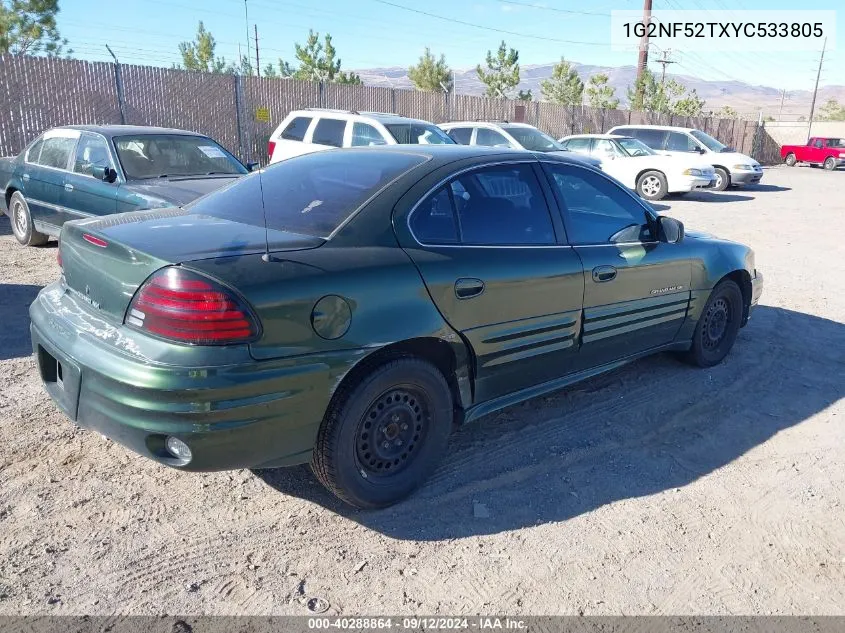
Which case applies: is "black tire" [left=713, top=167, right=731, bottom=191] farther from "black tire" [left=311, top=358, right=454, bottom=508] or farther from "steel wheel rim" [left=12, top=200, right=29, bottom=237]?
"black tire" [left=311, top=358, right=454, bottom=508]

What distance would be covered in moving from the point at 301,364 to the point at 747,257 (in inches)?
157

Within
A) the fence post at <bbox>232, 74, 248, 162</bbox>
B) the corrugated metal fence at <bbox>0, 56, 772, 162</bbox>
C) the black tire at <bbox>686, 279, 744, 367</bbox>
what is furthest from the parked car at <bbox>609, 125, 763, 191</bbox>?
the black tire at <bbox>686, 279, 744, 367</bbox>

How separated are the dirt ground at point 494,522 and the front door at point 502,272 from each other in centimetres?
57

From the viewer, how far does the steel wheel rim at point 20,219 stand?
834 centimetres

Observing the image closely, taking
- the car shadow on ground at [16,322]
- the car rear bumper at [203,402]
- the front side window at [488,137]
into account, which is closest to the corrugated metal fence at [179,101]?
the front side window at [488,137]

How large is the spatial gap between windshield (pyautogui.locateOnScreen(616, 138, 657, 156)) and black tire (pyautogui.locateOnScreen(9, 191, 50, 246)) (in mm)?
13645

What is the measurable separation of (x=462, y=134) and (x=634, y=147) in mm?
4670

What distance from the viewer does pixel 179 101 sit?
1672cm

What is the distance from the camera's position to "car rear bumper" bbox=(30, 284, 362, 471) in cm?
259

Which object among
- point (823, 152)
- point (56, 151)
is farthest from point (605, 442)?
point (823, 152)

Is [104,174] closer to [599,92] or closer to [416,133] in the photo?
[416,133]

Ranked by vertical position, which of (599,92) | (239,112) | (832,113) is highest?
(832,113)

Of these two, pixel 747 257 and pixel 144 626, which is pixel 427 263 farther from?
pixel 747 257

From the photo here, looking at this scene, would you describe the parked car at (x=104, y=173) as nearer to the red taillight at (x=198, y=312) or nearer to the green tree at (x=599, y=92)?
the red taillight at (x=198, y=312)
